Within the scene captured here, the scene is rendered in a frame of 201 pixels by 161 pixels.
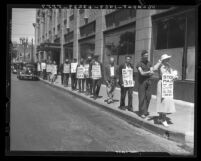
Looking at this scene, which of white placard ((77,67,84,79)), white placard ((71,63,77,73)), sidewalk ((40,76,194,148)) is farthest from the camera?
white placard ((71,63,77,73))

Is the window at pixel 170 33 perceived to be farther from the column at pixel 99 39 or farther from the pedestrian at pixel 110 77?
the column at pixel 99 39

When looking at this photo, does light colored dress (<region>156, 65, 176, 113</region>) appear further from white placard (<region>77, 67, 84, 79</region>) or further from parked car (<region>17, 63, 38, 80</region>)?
white placard (<region>77, 67, 84, 79</region>)

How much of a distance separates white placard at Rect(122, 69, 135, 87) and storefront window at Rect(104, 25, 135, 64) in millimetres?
1793

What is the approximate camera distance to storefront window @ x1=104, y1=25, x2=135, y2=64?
1076 cm

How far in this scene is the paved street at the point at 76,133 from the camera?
5.41 m

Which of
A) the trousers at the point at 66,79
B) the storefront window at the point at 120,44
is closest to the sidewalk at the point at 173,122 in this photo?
the storefront window at the point at 120,44

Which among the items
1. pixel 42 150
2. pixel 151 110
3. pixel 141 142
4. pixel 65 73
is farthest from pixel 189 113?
Result: pixel 65 73

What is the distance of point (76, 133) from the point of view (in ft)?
21.0

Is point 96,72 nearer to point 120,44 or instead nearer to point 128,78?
point 120,44

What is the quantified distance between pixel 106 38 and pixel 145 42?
1817mm

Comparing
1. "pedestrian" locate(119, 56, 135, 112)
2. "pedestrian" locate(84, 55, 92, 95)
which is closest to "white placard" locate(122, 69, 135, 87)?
"pedestrian" locate(119, 56, 135, 112)

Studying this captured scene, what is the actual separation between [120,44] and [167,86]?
413 centimetres

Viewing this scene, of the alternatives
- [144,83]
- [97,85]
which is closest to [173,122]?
[144,83]

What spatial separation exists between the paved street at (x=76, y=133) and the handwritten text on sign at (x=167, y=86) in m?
0.98
